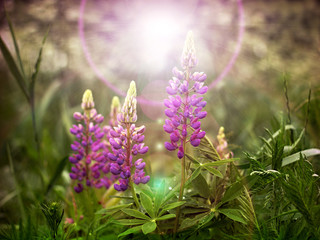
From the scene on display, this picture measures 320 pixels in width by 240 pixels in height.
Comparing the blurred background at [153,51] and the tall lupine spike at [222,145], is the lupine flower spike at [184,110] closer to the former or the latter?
the tall lupine spike at [222,145]

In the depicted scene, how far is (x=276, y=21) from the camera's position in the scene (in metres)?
4.99

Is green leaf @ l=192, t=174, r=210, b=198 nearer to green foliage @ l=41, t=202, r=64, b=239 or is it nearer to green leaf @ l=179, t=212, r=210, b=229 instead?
green leaf @ l=179, t=212, r=210, b=229

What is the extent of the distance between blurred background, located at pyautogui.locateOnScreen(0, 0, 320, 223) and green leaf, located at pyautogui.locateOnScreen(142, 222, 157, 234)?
3.87 ft

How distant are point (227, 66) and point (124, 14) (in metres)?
1.36

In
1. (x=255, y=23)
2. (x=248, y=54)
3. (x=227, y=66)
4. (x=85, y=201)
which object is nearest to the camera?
(x=85, y=201)

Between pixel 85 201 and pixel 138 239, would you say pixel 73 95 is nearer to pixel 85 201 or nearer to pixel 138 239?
pixel 85 201

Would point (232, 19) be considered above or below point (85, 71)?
above

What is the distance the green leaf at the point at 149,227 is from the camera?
599 millimetres

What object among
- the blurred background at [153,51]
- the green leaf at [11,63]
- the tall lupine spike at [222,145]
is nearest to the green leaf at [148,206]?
the tall lupine spike at [222,145]

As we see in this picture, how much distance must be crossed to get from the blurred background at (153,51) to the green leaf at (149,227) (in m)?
1.18

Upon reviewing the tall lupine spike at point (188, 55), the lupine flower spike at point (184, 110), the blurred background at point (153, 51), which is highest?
the tall lupine spike at point (188, 55)

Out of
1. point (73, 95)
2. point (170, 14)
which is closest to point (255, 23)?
point (170, 14)

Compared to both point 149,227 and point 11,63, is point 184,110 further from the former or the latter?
point 11,63

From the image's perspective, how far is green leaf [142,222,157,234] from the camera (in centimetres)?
60
